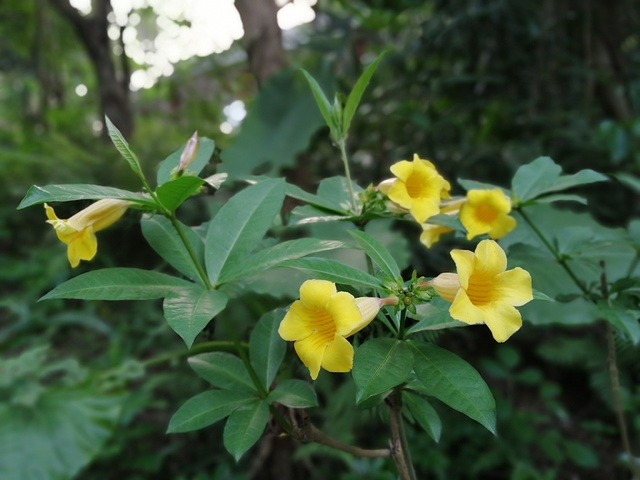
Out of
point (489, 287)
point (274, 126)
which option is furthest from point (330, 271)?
point (274, 126)

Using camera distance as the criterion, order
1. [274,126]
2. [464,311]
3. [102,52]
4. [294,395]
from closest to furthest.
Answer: [464,311] < [294,395] < [274,126] < [102,52]

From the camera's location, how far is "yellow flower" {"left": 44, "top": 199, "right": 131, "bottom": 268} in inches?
17.9

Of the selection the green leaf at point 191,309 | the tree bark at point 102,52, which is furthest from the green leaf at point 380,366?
the tree bark at point 102,52

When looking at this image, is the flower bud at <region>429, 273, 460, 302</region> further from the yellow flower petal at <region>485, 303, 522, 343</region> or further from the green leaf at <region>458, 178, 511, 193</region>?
the green leaf at <region>458, 178, 511, 193</region>

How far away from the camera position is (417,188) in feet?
1.64

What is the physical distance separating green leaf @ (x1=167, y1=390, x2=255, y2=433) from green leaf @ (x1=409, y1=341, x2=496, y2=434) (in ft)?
0.60

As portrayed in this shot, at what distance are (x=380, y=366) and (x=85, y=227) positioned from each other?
0.31m

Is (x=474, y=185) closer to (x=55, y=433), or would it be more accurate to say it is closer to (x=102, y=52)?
(x=55, y=433)

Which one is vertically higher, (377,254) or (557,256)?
(377,254)

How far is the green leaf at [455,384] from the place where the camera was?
0.34m

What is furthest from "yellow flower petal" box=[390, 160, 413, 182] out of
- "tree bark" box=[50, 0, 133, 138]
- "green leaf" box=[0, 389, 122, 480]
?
"tree bark" box=[50, 0, 133, 138]

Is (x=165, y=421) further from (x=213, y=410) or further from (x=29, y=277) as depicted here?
(x=213, y=410)

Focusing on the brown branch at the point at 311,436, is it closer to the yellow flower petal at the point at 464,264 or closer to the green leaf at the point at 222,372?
the green leaf at the point at 222,372

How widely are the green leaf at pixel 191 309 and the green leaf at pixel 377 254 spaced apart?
0.41ft
